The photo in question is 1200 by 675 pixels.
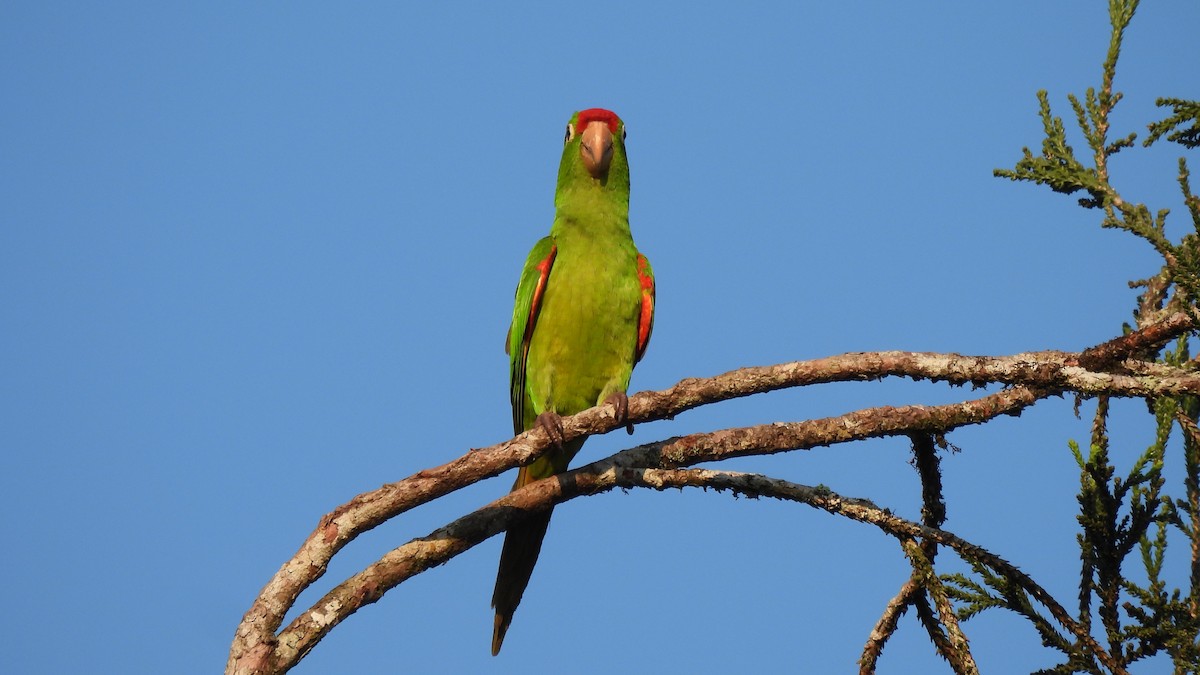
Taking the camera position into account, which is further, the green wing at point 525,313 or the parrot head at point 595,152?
the parrot head at point 595,152

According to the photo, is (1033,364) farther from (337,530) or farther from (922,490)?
(337,530)

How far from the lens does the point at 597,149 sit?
21.2 feet

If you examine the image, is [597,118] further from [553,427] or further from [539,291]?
[553,427]

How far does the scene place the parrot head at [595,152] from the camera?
6488 millimetres

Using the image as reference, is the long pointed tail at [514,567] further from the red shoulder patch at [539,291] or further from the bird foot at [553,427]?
the red shoulder patch at [539,291]

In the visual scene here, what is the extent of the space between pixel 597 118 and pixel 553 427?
2494 mm

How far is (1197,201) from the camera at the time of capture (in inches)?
151

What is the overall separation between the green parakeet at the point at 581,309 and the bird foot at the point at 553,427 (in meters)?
0.74

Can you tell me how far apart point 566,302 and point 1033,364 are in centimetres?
286

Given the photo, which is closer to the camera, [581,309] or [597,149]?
[581,309]

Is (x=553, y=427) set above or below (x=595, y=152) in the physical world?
below

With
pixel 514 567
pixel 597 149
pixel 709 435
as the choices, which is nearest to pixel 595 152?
pixel 597 149

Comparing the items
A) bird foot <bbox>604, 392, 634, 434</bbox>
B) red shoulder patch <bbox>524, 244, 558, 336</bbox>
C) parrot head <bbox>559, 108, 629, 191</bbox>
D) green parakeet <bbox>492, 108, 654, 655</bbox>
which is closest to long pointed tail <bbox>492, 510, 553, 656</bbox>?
green parakeet <bbox>492, 108, 654, 655</bbox>

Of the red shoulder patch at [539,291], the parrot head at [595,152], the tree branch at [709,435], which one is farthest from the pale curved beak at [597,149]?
the tree branch at [709,435]
